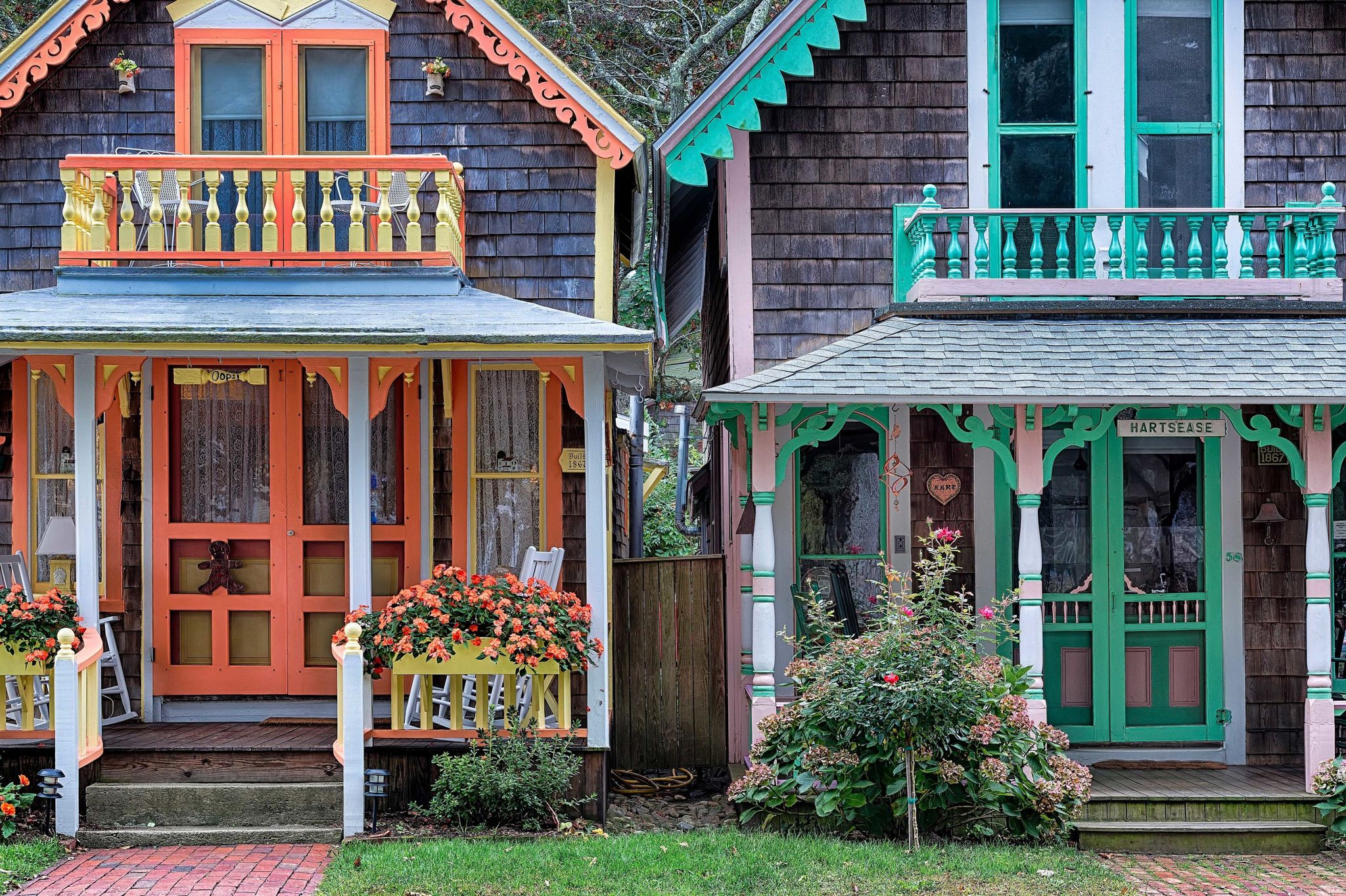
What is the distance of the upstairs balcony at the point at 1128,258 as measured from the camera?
913 centimetres

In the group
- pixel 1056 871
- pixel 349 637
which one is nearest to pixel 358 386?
pixel 349 637

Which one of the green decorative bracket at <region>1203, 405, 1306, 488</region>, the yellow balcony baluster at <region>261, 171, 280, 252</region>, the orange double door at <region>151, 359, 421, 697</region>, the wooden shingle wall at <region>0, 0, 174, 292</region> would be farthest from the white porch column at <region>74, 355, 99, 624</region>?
the green decorative bracket at <region>1203, 405, 1306, 488</region>

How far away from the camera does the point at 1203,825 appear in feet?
26.2

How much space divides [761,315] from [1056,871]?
14.5 feet

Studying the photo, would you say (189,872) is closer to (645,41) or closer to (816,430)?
(816,430)

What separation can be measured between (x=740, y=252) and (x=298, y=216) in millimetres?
3159

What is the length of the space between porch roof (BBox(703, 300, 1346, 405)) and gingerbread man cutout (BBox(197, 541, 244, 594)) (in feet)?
12.0

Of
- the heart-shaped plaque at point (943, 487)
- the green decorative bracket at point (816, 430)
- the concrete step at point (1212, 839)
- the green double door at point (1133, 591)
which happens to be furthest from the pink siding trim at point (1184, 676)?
the green decorative bracket at point (816, 430)

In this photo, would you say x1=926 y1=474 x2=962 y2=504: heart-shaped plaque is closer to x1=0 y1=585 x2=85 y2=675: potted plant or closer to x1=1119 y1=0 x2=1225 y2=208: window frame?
x1=1119 y1=0 x2=1225 y2=208: window frame

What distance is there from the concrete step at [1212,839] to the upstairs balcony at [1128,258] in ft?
11.9

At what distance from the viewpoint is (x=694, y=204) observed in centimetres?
1140

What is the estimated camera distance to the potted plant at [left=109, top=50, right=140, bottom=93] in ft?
30.6

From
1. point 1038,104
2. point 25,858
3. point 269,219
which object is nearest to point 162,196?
point 269,219

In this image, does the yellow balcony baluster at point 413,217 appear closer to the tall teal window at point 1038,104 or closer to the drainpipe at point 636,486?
the drainpipe at point 636,486
